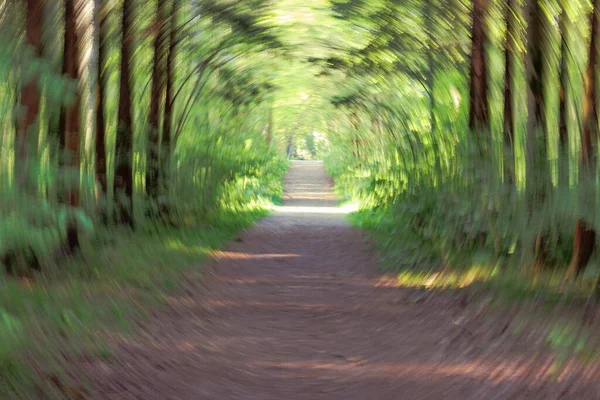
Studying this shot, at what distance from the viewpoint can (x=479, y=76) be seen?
8.83 m

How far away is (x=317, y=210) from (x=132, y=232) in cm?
1298

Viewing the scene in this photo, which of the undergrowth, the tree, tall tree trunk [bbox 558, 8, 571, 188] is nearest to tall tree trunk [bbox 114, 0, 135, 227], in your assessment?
the undergrowth

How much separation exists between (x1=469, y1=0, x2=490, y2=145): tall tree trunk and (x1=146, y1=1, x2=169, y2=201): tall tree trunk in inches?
157

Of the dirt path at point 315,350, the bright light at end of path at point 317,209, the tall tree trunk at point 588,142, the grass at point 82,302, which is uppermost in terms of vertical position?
the tall tree trunk at point 588,142

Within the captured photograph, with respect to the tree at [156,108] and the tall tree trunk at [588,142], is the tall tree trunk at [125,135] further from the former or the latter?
the tall tree trunk at [588,142]

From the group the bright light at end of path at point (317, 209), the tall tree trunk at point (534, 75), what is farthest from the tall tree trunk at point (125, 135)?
the bright light at end of path at point (317, 209)

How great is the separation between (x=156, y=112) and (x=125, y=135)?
4.70ft

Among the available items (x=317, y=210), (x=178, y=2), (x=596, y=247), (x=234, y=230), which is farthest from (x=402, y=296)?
(x=317, y=210)

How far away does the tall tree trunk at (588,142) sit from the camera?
5.89m

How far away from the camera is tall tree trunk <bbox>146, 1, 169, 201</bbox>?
35.7 ft

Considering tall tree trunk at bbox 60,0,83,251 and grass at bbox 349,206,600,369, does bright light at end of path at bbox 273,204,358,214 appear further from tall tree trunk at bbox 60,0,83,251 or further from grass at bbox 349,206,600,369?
tall tree trunk at bbox 60,0,83,251

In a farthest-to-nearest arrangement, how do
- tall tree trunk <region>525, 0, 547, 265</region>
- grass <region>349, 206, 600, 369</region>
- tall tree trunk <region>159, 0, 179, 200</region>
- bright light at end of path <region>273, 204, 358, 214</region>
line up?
1. bright light at end of path <region>273, 204, 358, 214</region>
2. tall tree trunk <region>159, 0, 179, 200</region>
3. tall tree trunk <region>525, 0, 547, 265</region>
4. grass <region>349, 206, 600, 369</region>

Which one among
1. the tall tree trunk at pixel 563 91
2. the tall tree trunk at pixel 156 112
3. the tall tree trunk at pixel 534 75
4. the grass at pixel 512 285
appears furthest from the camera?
the tall tree trunk at pixel 156 112

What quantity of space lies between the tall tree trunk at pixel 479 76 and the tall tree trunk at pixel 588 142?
7.42ft
